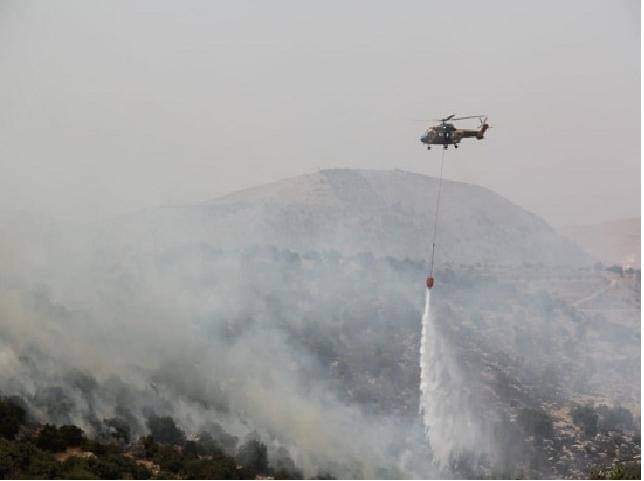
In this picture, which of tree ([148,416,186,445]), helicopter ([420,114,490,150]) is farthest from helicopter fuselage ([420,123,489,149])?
tree ([148,416,186,445])

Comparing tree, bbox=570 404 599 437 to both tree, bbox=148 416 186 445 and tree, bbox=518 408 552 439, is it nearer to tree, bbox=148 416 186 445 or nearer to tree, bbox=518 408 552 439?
tree, bbox=518 408 552 439

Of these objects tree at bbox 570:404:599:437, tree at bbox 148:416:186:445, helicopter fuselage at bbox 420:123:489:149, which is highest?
helicopter fuselage at bbox 420:123:489:149

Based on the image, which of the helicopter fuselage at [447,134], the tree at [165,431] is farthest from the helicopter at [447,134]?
the tree at [165,431]

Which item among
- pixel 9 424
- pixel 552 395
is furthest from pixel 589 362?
pixel 9 424

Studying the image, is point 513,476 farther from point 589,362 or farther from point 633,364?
point 633,364

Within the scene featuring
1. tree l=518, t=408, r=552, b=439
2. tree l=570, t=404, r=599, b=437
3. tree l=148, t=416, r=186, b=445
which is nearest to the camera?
tree l=148, t=416, r=186, b=445

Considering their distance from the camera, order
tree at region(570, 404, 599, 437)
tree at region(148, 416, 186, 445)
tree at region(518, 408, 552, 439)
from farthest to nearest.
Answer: tree at region(570, 404, 599, 437), tree at region(518, 408, 552, 439), tree at region(148, 416, 186, 445)

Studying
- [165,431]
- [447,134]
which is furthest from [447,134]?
[165,431]

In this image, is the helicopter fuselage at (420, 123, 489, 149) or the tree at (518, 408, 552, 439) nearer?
the helicopter fuselage at (420, 123, 489, 149)

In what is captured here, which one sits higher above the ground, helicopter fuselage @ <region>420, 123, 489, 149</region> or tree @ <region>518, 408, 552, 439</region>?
helicopter fuselage @ <region>420, 123, 489, 149</region>

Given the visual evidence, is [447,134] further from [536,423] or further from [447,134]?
[536,423]

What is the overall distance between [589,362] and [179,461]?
208ft

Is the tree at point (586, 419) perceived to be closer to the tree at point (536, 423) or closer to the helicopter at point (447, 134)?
the tree at point (536, 423)

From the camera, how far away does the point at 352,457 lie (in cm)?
6562
